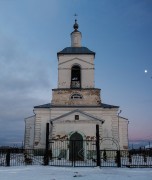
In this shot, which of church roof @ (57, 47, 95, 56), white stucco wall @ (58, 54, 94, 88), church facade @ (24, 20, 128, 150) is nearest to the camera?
church facade @ (24, 20, 128, 150)

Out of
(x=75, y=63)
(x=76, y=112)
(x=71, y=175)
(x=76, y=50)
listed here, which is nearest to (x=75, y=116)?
(x=76, y=112)

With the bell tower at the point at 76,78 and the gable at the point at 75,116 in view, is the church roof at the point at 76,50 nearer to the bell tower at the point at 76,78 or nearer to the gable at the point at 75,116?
the bell tower at the point at 76,78

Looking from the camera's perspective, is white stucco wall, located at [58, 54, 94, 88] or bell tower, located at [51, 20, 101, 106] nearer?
bell tower, located at [51, 20, 101, 106]

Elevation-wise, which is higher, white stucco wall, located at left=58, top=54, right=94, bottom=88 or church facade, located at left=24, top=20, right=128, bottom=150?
white stucco wall, located at left=58, top=54, right=94, bottom=88

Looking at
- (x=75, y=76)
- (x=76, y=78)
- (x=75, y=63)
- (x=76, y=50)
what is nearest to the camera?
(x=75, y=63)

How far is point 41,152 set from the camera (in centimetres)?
2331

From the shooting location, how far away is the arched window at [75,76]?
26.8m

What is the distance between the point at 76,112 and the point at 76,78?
543cm

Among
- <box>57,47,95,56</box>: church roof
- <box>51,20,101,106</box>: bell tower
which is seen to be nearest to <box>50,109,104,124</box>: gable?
<box>51,20,101,106</box>: bell tower

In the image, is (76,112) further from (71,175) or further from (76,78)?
(71,175)

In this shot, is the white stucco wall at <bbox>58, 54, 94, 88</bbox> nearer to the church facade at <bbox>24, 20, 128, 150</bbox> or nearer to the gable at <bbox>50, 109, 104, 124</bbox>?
the church facade at <bbox>24, 20, 128, 150</bbox>

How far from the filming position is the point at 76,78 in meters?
27.2

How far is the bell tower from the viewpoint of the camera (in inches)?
1010

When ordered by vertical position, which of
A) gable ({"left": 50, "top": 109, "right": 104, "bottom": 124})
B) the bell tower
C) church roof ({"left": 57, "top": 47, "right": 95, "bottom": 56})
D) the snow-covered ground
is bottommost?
the snow-covered ground
